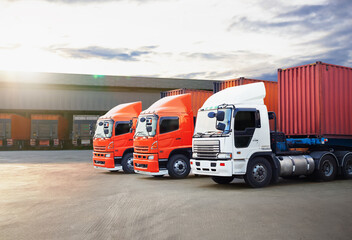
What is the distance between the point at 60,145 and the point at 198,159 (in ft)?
109

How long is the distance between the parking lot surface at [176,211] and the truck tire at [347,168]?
2.88 feet

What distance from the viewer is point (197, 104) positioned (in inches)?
682

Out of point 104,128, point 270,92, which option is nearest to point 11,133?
point 104,128

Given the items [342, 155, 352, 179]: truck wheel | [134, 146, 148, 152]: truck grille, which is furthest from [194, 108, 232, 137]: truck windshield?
[342, 155, 352, 179]: truck wheel

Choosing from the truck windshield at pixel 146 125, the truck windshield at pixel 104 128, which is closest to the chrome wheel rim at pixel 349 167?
the truck windshield at pixel 146 125

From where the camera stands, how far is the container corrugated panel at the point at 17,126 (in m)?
41.8

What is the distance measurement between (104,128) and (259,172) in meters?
7.64

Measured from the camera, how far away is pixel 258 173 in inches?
437

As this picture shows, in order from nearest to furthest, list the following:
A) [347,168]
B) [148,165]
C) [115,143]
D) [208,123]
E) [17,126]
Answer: [208,123] < [347,168] < [148,165] < [115,143] < [17,126]

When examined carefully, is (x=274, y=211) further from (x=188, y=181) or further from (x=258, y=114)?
(x=188, y=181)

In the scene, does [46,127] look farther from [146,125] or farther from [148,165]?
[148,165]

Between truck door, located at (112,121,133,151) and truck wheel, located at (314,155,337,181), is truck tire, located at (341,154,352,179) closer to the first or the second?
truck wheel, located at (314,155,337,181)

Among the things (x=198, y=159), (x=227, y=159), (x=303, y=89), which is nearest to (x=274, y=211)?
(x=227, y=159)

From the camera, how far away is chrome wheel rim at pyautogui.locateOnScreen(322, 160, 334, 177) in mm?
12712
